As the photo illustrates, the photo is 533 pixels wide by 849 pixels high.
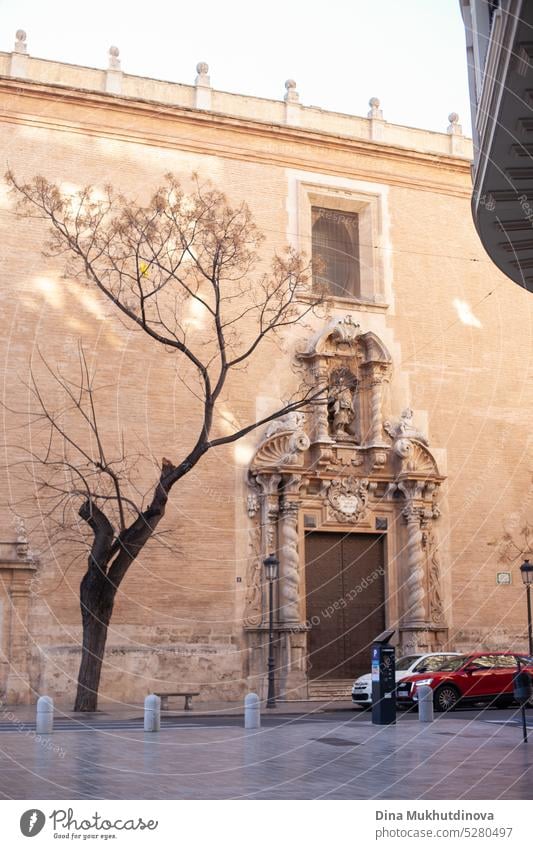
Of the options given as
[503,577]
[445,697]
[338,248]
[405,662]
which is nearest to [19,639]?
[405,662]

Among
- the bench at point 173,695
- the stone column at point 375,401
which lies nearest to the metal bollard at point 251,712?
A: the bench at point 173,695

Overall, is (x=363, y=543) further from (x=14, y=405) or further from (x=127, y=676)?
(x=14, y=405)

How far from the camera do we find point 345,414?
28500mm

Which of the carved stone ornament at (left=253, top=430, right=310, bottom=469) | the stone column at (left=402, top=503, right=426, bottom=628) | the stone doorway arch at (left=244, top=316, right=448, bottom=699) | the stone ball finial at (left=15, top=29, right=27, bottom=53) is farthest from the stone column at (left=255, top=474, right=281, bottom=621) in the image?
the stone ball finial at (left=15, top=29, right=27, bottom=53)

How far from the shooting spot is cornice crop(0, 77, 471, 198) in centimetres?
2666

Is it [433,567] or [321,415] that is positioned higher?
[321,415]

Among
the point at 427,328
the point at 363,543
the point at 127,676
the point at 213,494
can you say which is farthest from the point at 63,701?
the point at 427,328

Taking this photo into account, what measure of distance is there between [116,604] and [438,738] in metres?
10.9

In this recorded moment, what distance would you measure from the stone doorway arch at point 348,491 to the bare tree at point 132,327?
1.24m

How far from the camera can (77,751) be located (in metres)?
13.2

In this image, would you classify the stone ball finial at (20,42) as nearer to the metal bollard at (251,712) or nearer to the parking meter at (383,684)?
the parking meter at (383,684)

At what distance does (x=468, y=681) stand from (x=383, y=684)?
445 centimetres

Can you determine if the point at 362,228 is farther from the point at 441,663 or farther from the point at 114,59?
the point at 441,663

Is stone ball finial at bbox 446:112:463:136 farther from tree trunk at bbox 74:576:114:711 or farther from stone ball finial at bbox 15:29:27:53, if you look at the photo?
tree trunk at bbox 74:576:114:711
